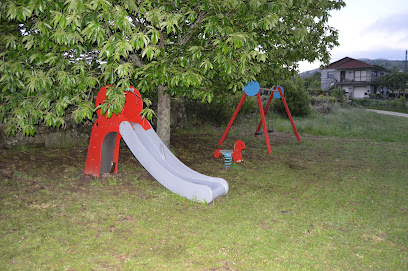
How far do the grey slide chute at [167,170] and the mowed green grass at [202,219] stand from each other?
0.18 m

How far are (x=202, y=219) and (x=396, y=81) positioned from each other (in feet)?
139

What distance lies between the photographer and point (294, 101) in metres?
19.3

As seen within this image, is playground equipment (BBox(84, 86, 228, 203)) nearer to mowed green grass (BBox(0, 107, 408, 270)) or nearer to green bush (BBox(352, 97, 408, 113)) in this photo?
mowed green grass (BBox(0, 107, 408, 270))

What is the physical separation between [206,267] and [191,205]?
1.69 metres

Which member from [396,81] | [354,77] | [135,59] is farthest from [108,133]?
[354,77]

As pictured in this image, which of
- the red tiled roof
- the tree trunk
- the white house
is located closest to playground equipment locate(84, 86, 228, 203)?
the tree trunk

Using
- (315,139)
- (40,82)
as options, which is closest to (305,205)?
(40,82)

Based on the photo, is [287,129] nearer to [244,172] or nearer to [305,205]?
[244,172]

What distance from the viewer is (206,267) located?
127 inches

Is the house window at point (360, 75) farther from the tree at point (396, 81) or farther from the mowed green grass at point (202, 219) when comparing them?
the mowed green grass at point (202, 219)

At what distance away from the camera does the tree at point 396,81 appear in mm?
38375

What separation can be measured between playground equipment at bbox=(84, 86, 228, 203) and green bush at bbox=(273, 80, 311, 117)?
47.7ft

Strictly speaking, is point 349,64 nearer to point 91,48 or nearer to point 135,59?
point 135,59

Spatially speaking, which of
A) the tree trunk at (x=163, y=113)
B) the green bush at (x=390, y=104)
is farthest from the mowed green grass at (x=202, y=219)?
the green bush at (x=390, y=104)
